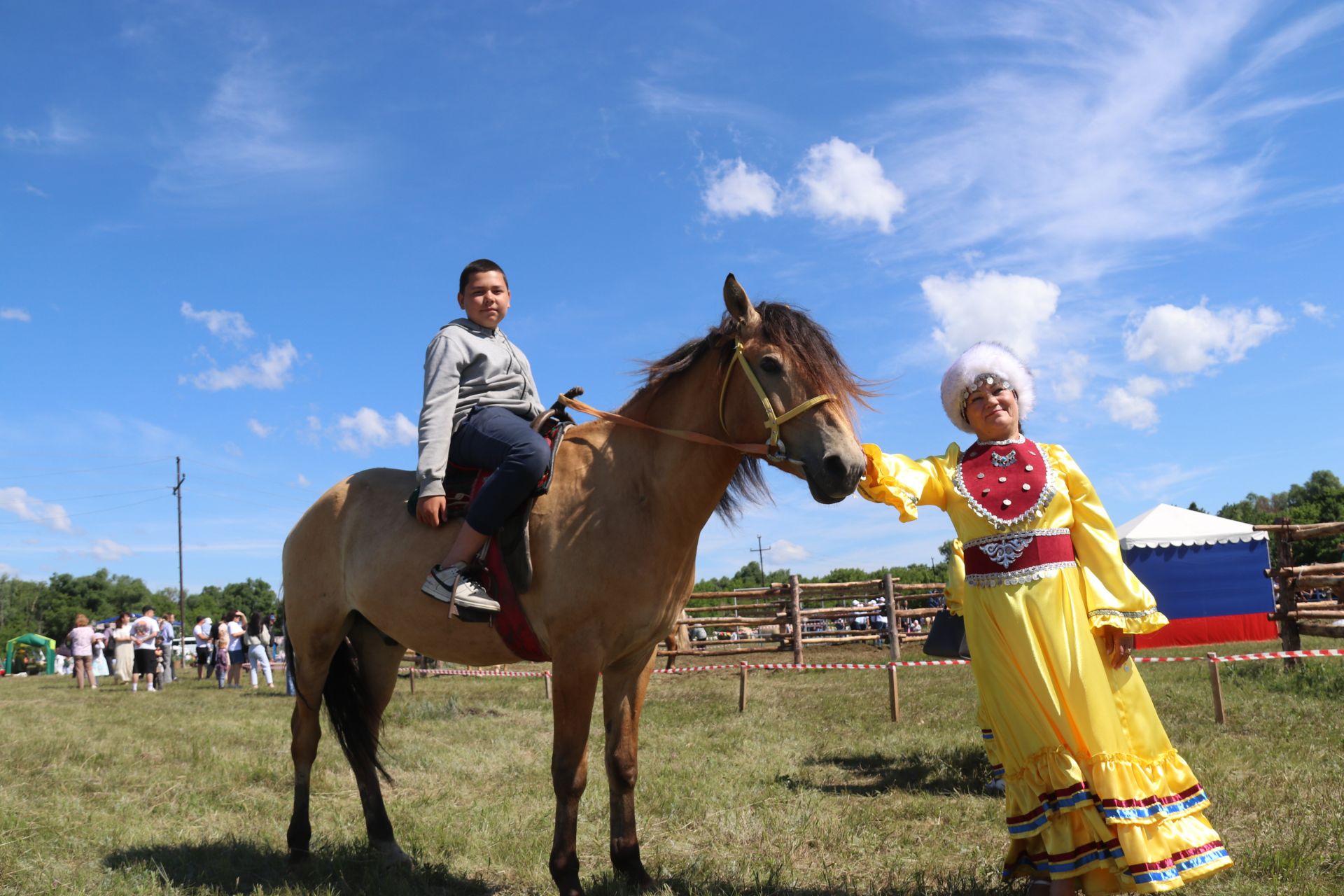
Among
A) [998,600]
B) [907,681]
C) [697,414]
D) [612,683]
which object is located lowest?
[907,681]

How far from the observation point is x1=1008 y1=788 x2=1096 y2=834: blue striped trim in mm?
3201

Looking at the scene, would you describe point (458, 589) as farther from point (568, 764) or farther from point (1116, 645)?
point (1116, 645)

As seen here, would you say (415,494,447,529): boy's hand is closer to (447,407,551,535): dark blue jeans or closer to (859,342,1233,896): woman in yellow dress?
(447,407,551,535): dark blue jeans

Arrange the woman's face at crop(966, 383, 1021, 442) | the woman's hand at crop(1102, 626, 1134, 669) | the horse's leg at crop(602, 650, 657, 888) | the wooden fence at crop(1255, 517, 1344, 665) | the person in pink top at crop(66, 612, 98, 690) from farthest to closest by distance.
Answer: the person in pink top at crop(66, 612, 98, 690) < the wooden fence at crop(1255, 517, 1344, 665) < the horse's leg at crop(602, 650, 657, 888) < the woman's face at crop(966, 383, 1021, 442) < the woman's hand at crop(1102, 626, 1134, 669)

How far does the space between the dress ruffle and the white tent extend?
71.3 ft

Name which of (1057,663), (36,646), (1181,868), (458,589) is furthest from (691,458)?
(36,646)

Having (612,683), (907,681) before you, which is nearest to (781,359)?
(612,683)

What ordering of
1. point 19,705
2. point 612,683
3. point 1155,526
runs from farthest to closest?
1. point 1155,526
2. point 19,705
3. point 612,683

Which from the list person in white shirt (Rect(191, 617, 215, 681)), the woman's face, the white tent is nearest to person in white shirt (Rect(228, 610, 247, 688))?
person in white shirt (Rect(191, 617, 215, 681))

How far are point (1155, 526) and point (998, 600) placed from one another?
77.1 ft

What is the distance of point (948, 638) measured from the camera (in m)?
5.78

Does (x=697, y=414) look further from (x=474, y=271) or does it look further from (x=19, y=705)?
(x=19, y=705)

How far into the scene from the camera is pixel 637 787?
6.34 m

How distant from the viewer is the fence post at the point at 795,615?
21.5 m
